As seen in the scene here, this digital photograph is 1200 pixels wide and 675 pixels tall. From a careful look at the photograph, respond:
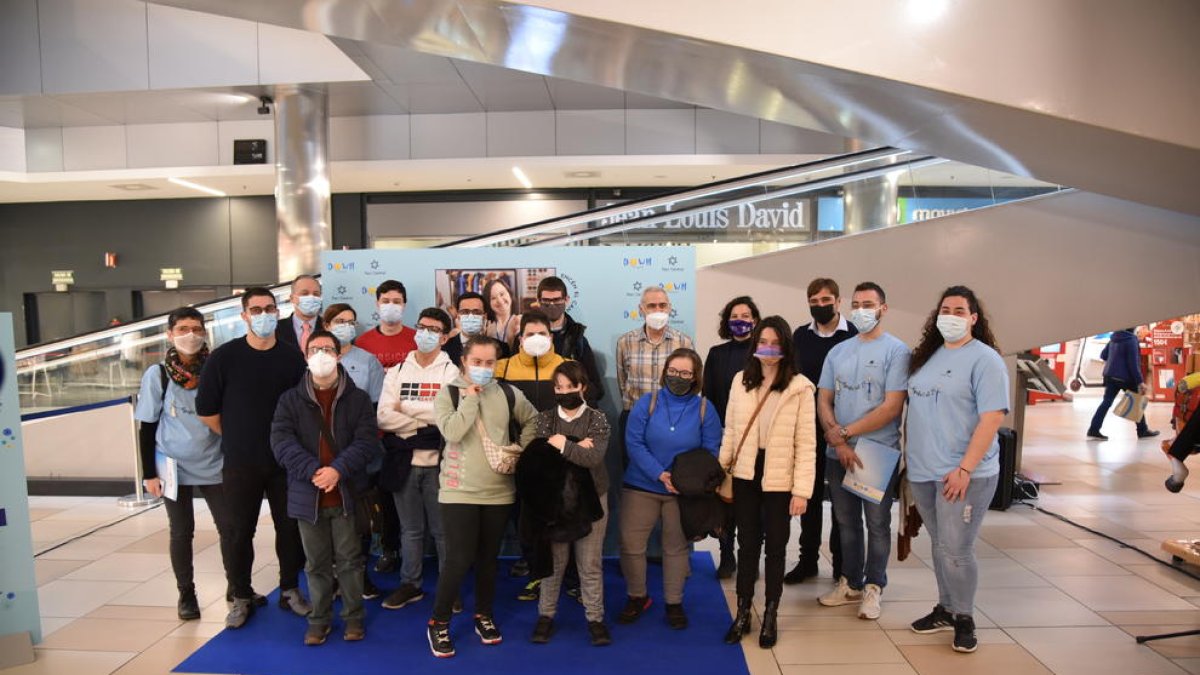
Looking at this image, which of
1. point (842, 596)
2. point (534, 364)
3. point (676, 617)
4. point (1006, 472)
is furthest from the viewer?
point (1006, 472)

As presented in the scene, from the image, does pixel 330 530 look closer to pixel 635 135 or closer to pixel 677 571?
pixel 677 571

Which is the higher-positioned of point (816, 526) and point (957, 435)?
point (957, 435)

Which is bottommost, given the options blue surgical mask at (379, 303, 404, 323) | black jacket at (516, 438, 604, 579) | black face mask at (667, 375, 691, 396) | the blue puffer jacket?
black jacket at (516, 438, 604, 579)

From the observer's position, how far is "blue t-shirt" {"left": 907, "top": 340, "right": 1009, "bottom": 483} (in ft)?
11.2

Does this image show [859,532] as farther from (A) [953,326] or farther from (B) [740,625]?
(A) [953,326]

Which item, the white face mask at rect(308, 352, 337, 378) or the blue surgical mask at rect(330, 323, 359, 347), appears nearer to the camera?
the white face mask at rect(308, 352, 337, 378)

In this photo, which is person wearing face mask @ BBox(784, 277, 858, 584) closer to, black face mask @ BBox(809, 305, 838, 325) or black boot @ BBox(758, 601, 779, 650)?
black face mask @ BBox(809, 305, 838, 325)

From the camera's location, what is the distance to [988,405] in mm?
3395

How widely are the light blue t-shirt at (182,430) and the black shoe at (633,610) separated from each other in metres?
2.26

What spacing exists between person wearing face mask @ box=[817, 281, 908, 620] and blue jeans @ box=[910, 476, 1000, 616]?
0.22 meters

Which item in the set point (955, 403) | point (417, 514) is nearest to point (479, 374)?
point (417, 514)

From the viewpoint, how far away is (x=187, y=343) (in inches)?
153

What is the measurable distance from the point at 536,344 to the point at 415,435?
861mm

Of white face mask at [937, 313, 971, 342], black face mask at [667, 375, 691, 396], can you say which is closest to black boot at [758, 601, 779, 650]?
black face mask at [667, 375, 691, 396]
